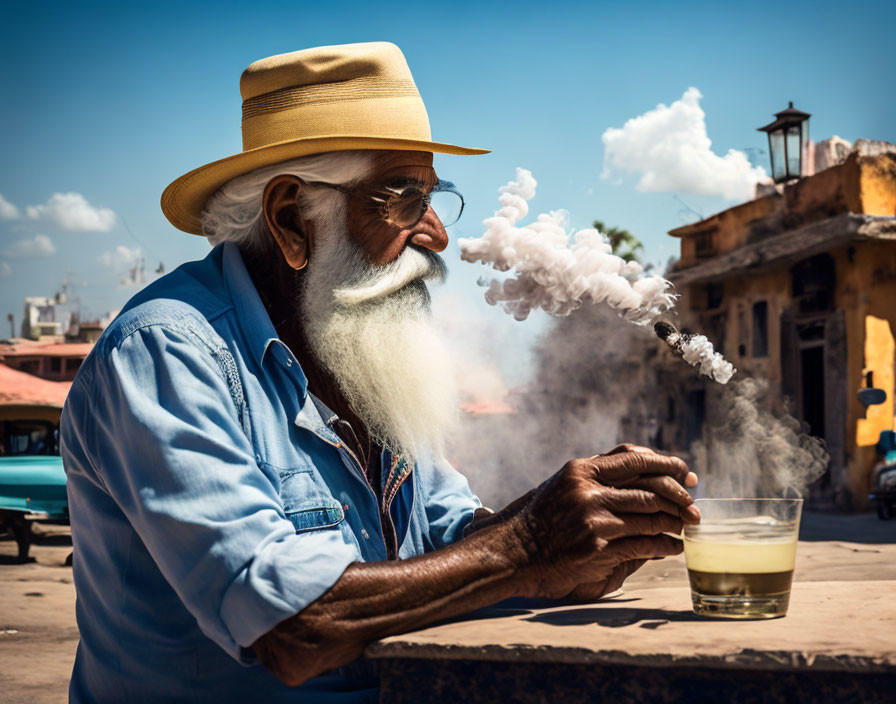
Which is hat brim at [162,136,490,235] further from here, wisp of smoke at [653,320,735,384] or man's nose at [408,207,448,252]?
wisp of smoke at [653,320,735,384]

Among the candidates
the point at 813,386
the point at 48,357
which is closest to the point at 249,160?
Result: the point at 813,386

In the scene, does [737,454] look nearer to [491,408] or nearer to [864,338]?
[864,338]

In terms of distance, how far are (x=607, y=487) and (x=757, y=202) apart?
1740 cm

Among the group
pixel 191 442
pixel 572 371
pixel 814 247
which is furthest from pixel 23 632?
pixel 572 371

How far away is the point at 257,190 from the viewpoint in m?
2.17

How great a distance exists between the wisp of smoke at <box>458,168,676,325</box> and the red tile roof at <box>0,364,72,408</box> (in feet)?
44.0

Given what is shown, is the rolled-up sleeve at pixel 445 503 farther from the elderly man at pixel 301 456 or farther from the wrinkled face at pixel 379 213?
the wrinkled face at pixel 379 213

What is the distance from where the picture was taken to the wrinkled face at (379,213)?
2.17 metres

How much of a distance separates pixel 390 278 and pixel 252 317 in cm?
39

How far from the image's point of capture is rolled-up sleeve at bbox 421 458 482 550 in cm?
228

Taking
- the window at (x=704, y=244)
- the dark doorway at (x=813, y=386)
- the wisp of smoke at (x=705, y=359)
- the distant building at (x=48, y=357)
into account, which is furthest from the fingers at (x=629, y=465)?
the distant building at (x=48, y=357)

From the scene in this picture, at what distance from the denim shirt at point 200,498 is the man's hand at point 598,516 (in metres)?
0.33

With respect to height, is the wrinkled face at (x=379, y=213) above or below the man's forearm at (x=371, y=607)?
above

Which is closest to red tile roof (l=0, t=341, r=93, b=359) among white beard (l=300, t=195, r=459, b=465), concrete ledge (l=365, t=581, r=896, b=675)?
white beard (l=300, t=195, r=459, b=465)
